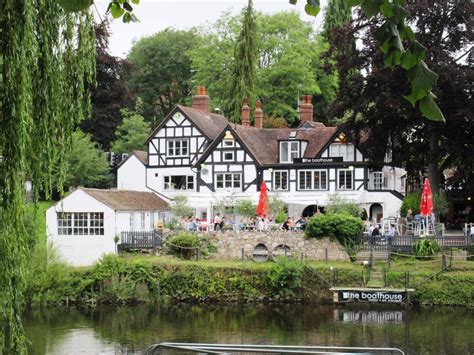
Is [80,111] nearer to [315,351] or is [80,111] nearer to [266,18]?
[315,351]

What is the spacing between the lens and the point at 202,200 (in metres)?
45.2

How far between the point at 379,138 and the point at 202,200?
34.1 ft

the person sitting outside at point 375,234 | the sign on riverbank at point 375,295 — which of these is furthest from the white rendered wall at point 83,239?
the person sitting outside at point 375,234

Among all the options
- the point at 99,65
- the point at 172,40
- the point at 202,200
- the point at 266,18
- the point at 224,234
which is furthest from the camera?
the point at 172,40

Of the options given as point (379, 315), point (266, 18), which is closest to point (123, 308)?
point (379, 315)

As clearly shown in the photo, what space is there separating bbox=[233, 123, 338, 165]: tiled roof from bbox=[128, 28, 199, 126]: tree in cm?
2180

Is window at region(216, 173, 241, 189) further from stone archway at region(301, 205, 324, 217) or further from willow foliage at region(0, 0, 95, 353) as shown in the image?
willow foliage at region(0, 0, 95, 353)

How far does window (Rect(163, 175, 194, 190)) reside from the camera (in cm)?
4862

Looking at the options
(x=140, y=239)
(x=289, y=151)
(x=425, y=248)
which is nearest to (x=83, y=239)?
(x=140, y=239)

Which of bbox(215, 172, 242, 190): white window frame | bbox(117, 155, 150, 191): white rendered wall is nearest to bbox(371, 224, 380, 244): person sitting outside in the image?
bbox(215, 172, 242, 190): white window frame

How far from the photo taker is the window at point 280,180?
45.5 m

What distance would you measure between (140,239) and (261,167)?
36.0 ft

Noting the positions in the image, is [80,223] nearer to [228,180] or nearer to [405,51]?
[228,180]

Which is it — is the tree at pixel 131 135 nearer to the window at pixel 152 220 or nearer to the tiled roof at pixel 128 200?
the tiled roof at pixel 128 200
